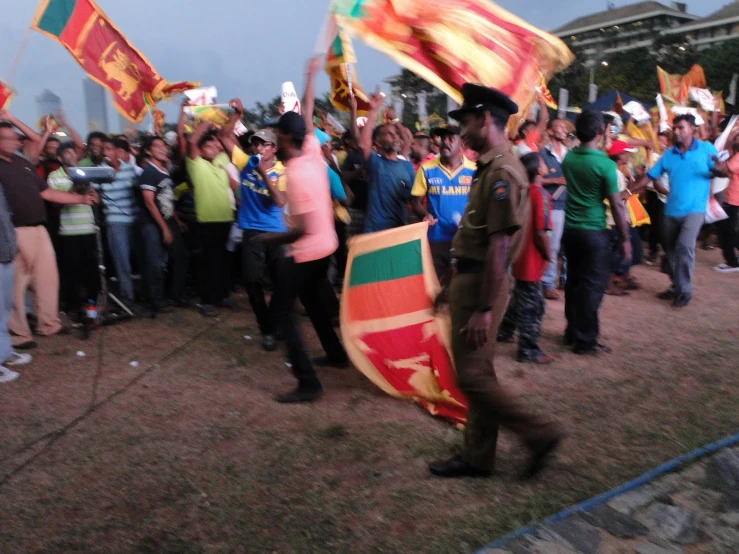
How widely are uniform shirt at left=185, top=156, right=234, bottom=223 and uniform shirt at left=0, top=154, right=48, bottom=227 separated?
58.0 inches

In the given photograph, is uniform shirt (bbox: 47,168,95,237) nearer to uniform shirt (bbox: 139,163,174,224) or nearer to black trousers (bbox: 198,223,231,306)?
uniform shirt (bbox: 139,163,174,224)

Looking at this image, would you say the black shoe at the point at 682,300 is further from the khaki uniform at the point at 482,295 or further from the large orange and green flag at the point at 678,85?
the large orange and green flag at the point at 678,85

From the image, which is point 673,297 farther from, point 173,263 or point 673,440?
point 173,263

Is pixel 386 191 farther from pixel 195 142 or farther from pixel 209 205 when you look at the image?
pixel 195 142

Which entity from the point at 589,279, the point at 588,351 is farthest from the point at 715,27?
the point at 588,351

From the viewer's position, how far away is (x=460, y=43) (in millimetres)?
3639

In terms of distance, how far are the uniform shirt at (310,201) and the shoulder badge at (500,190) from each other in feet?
5.59

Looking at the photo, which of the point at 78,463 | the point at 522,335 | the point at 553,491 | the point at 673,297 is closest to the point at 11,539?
the point at 78,463

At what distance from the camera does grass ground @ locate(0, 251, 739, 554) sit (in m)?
3.12

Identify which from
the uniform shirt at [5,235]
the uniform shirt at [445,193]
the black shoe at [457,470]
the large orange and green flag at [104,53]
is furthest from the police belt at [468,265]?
the large orange and green flag at [104,53]

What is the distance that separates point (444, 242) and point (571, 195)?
120 cm

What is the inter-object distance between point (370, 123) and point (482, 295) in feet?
10.9

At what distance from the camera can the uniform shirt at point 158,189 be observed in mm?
6922

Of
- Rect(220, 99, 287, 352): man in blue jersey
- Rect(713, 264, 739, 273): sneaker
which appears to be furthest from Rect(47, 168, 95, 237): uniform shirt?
Rect(713, 264, 739, 273): sneaker
